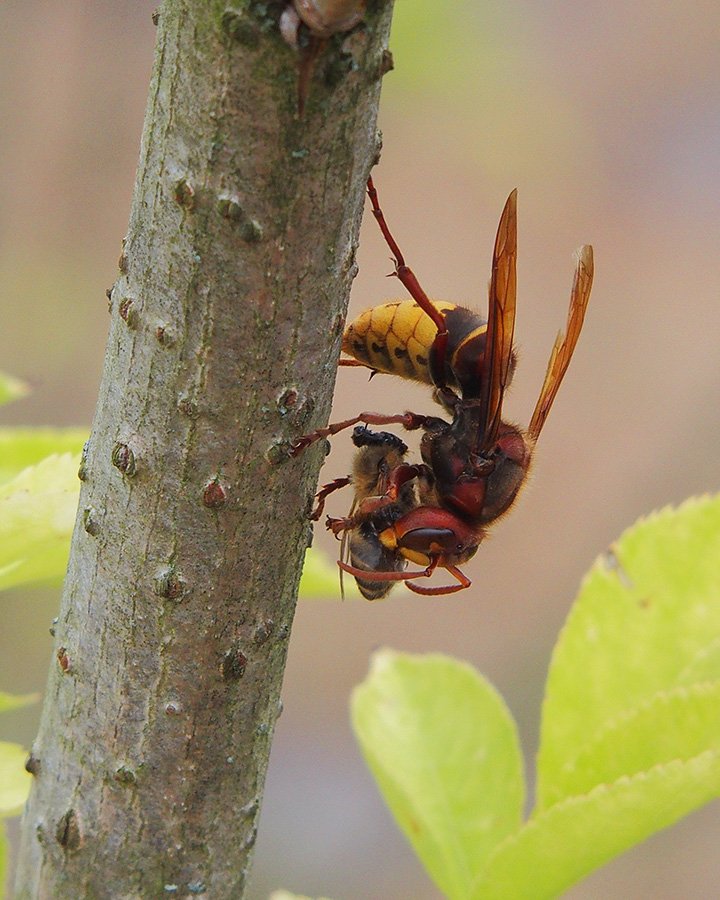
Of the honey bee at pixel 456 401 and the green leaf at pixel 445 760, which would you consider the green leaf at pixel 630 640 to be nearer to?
the green leaf at pixel 445 760

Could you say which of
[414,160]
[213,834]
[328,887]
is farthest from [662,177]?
[213,834]

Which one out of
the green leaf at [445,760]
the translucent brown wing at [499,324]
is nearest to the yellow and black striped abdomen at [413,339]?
the translucent brown wing at [499,324]

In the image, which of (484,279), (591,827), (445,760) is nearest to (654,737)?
(591,827)

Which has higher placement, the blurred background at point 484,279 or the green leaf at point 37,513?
the blurred background at point 484,279

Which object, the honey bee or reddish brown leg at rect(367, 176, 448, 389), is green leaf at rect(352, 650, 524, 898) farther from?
reddish brown leg at rect(367, 176, 448, 389)

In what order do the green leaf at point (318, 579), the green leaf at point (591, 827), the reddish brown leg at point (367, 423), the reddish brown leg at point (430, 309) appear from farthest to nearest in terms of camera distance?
the reddish brown leg at point (430, 309)
the green leaf at point (318, 579)
the green leaf at point (591, 827)
the reddish brown leg at point (367, 423)

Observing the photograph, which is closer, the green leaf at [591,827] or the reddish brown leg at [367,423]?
the reddish brown leg at [367,423]

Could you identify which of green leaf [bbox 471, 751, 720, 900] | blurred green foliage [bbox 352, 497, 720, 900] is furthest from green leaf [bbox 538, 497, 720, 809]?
green leaf [bbox 471, 751, 720, 900]
